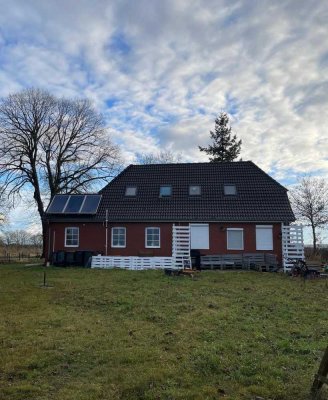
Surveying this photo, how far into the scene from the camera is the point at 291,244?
24484 millimetres

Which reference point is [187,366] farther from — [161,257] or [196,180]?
[196,180]

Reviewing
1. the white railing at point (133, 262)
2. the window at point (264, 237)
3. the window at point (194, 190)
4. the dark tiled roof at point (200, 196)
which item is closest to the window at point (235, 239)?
the dark tiled roof at point (200, 196)

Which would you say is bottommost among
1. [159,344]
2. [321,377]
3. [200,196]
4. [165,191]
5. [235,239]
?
[159,344]

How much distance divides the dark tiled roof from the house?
0.06 metres

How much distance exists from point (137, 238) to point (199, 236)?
388 centimetres

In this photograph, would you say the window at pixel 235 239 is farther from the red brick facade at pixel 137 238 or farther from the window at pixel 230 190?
the window at pixel 230 190

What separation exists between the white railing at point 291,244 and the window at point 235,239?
2490mm

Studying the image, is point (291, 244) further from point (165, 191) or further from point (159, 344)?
point (159, 344)

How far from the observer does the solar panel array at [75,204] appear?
26.3 metres

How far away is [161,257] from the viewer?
24.0m

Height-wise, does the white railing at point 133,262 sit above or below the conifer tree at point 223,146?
below

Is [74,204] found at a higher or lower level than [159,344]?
higher

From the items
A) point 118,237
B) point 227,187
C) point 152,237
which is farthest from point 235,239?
point 118,237

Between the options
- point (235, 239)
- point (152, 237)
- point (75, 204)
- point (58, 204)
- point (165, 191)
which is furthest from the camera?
point (165, 191)
